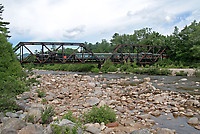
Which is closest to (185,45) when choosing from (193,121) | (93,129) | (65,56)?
(65,56)

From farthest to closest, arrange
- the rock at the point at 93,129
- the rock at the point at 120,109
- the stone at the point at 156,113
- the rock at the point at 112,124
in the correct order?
the rock at the point at 120,109, the stone at the point at 156,113, the rock at the point at 112,124, the rock at the point at 93,129

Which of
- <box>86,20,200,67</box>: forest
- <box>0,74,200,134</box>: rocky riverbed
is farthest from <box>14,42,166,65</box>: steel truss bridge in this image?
<box>0,74,200,134</box>: rocky riverbed

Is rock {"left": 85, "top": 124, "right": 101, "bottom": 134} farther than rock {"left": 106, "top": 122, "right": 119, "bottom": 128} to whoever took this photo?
No

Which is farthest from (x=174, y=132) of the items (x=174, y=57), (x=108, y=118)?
(x=174, y=57)

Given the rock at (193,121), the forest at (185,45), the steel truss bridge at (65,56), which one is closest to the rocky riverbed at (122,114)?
the rock at (193,121)

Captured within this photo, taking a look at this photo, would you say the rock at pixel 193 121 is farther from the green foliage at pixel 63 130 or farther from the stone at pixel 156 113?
the green foliage at pixel 63 130

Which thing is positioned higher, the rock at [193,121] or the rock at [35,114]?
the rock at [35,114]

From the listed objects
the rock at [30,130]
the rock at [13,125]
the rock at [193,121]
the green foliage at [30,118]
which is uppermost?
the rock at [13,125]

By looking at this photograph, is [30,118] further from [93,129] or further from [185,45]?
[185,45]

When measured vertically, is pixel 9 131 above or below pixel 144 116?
above

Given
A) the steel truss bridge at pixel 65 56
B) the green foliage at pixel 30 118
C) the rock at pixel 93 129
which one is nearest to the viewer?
the rock at pixel 93 129

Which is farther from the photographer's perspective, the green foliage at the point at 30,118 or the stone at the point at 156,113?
the stone at the point at 156,113

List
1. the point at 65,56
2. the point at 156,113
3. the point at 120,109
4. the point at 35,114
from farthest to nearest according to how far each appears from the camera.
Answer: the point at 65,56, the point at 120,109, the point at 156,113, the point at 35,114

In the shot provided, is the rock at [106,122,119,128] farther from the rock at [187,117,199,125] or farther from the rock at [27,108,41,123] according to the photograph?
the rock at [187,117,199,125]
